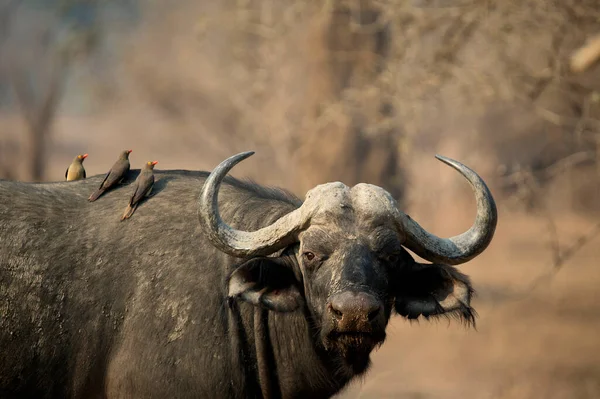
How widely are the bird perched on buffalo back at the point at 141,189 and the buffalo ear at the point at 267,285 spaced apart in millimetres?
807

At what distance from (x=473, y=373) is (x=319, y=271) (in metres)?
6.58

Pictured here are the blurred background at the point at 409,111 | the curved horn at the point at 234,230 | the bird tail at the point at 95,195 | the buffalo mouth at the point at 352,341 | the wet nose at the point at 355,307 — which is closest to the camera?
the wet nose at the point at 355,307

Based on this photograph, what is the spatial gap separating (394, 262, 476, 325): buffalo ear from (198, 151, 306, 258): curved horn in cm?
62

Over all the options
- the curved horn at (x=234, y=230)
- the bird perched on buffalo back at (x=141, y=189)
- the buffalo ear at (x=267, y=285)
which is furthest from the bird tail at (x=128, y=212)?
the buffalo ear at (x=267, y=285)

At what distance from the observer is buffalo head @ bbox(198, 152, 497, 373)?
447 centimetres

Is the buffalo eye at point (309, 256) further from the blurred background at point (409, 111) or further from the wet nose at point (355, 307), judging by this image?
the blurred background at point (409, 111)

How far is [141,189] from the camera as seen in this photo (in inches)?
201

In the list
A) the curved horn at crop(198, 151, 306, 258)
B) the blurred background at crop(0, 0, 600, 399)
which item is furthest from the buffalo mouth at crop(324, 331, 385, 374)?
the blurred background at crop(0, 0, 600, 399)

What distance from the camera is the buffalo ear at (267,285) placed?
4.62 meters

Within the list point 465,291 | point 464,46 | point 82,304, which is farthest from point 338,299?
point 464,46

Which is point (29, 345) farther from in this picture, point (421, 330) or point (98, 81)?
point (98, 81)

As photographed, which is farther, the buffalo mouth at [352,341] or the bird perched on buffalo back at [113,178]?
the bird perched on buffalo back at [113,178]

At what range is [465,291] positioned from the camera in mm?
4715

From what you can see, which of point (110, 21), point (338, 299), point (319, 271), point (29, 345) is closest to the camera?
point (338, 299)
